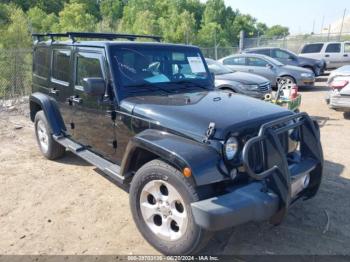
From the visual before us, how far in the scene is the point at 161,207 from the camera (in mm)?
3305

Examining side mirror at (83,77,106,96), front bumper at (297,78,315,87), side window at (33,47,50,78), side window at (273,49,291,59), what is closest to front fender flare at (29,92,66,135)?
side window at (33,47,50,78)

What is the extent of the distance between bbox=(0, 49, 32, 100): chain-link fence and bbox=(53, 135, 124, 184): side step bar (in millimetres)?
6596

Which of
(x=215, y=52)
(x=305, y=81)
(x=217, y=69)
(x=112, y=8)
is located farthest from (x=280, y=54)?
(x=112, y=8)

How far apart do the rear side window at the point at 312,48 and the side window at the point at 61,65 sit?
1607cm

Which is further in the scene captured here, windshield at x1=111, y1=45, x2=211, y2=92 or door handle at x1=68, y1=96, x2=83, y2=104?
door handle at x1=68, y1=96, x2=83, y2=104

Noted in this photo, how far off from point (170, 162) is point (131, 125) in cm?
85

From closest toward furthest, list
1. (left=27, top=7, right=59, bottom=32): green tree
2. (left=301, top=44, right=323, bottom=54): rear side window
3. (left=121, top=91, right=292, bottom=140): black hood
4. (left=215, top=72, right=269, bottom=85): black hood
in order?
(left=121, top=91, right=292, bottom=140): black hood < (left=215, top=72, right=269, bottom=85): black hood < (left=301, top=44, right=323, bottom=54): rear side window < (left=27, top=7, right=59, bottom=32): green tree

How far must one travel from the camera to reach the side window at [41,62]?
18.5ft

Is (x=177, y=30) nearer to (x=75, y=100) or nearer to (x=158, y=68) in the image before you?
(x=75, y=100)

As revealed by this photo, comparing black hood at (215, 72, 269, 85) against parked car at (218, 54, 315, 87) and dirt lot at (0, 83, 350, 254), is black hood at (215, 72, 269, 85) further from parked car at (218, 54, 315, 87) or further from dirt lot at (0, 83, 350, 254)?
dirt lot at (0, 83, 350, 254)

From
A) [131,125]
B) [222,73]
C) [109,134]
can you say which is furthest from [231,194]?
[222,73]

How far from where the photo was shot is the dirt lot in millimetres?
3486

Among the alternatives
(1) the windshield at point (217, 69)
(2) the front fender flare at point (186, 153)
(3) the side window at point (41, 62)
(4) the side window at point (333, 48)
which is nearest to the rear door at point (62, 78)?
(3) the side window at point (41, 62)

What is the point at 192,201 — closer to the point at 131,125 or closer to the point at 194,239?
the point at 194,239
